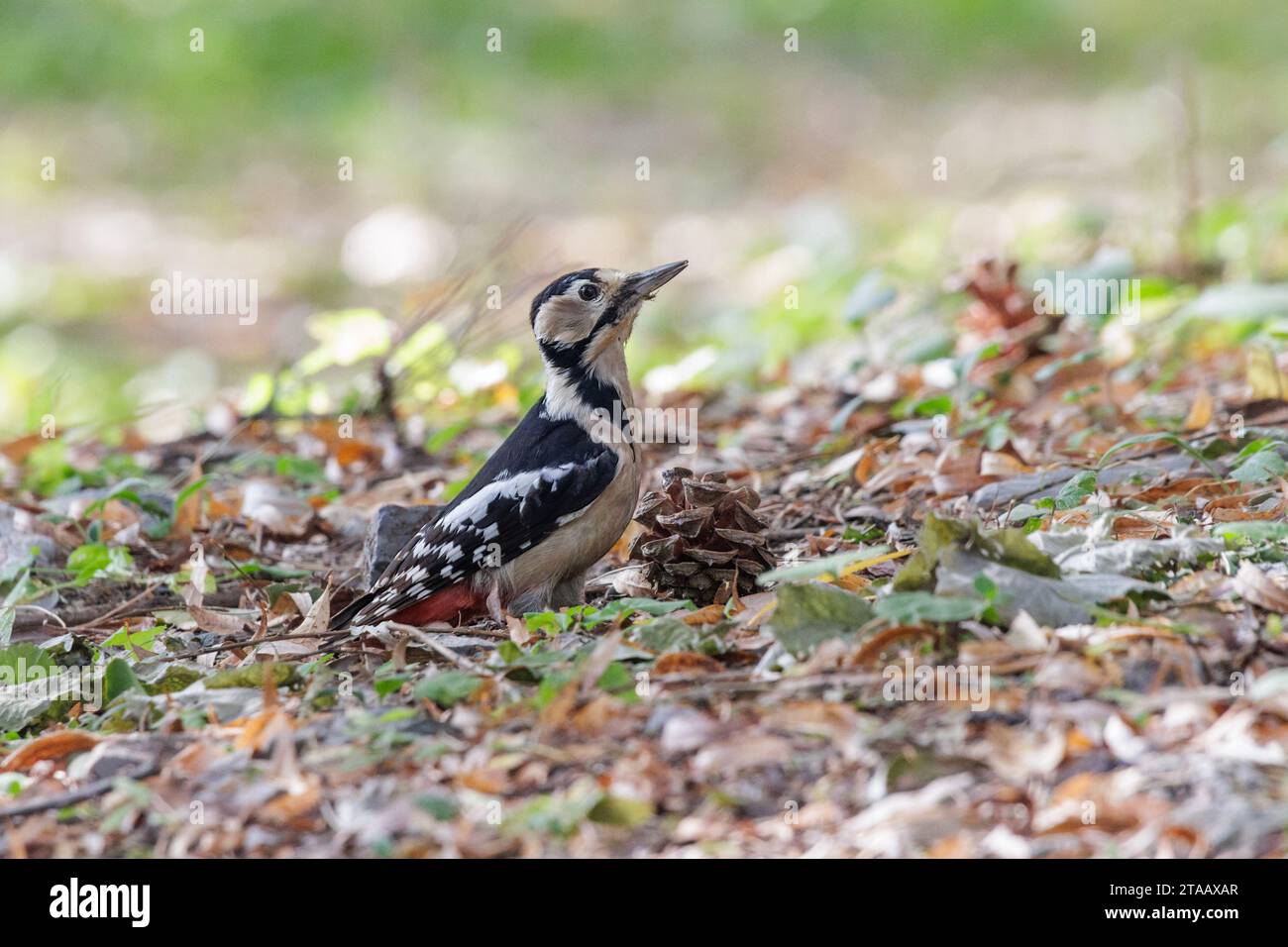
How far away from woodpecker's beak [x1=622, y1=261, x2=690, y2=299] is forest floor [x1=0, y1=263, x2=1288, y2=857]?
32.4 inches

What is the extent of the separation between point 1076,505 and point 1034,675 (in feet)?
4.00

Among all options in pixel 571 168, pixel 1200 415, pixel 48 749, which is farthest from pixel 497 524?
pixel 571 168

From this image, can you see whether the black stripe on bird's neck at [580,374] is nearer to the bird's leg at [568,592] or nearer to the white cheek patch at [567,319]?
the white cheek patch at [567,319]

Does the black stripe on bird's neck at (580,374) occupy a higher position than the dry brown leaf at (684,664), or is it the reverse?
the black stripe on bird's neck at (580,374)

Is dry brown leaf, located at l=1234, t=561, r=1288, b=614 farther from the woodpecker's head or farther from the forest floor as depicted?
the woodpecker's head

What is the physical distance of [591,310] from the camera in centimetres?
514

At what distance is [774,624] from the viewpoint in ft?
11.2

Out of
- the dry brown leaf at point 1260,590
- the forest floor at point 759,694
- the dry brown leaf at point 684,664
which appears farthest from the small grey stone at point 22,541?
the dry brown leaf at point 1260,590

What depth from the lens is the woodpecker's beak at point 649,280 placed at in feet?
16.5

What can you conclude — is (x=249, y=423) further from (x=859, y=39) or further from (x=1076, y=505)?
(x=859, y=39)

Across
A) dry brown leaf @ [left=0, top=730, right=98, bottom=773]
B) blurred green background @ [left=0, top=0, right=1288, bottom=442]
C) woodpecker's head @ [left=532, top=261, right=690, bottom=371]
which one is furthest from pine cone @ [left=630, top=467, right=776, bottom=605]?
blurred green background @ [left=0, top=0, right=1288, bottom=442]

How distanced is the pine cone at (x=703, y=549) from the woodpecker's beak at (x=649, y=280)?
94 centimetres

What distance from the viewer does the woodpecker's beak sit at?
16.5 feet

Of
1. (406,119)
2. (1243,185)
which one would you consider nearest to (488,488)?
(1243,185)
